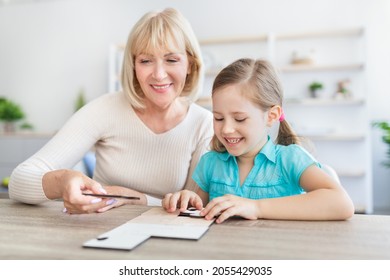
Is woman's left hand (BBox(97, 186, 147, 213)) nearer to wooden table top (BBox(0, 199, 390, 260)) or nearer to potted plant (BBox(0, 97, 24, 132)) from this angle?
wooden table top (BBox(0, 199, 390, 260))

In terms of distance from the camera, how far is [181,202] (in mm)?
1116

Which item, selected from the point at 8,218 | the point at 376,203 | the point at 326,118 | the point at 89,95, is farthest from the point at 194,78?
the point at 89,95

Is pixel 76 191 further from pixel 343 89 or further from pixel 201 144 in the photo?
pixel 343 89

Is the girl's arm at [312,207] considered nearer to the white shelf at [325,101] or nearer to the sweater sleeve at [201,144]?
the sweater sleeve at [201,144]

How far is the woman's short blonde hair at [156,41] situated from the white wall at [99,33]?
353 centimetres

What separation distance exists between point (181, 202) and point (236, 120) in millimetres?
329

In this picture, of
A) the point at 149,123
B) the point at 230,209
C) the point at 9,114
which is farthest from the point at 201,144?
the point at 9,114

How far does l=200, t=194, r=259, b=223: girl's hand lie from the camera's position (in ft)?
3.23

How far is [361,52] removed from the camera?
466 centimetres

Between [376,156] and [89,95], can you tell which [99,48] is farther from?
[376,156]

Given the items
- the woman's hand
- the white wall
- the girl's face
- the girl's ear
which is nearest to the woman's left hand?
the woman's hand

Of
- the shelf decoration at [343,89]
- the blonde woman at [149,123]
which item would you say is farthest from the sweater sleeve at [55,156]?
the shelf decoration at [343,89]

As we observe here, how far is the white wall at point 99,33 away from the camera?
15.4 feet

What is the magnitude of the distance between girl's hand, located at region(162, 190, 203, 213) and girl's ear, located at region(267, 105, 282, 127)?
1.33ft
